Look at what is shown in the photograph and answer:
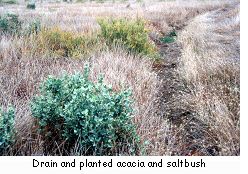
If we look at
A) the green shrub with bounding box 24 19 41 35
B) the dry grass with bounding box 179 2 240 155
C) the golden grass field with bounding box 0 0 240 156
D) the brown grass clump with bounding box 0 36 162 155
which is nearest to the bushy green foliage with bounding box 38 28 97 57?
the golden grass field with bounding box 0 0 240 156

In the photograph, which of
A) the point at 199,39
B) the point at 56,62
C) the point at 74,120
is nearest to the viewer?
the point at 74,120

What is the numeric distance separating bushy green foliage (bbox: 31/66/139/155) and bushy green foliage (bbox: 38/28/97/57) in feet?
9.10

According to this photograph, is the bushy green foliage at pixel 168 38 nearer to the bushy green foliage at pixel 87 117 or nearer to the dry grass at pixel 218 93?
the dry grass at pixel 218 93

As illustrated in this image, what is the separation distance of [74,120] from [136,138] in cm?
68

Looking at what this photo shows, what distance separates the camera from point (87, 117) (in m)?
3.09

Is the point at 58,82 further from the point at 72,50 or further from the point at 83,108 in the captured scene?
the point at 72,50

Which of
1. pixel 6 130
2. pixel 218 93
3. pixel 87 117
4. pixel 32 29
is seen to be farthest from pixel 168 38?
pixel 6 130

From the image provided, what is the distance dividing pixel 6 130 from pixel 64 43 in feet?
12.9

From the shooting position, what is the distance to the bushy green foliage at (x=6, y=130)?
9.62 ft

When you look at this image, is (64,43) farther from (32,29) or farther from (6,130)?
(6,130)

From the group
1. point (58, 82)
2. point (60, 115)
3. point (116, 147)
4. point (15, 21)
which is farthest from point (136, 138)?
point (15, 21)

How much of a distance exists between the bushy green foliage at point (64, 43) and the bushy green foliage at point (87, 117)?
277cm
